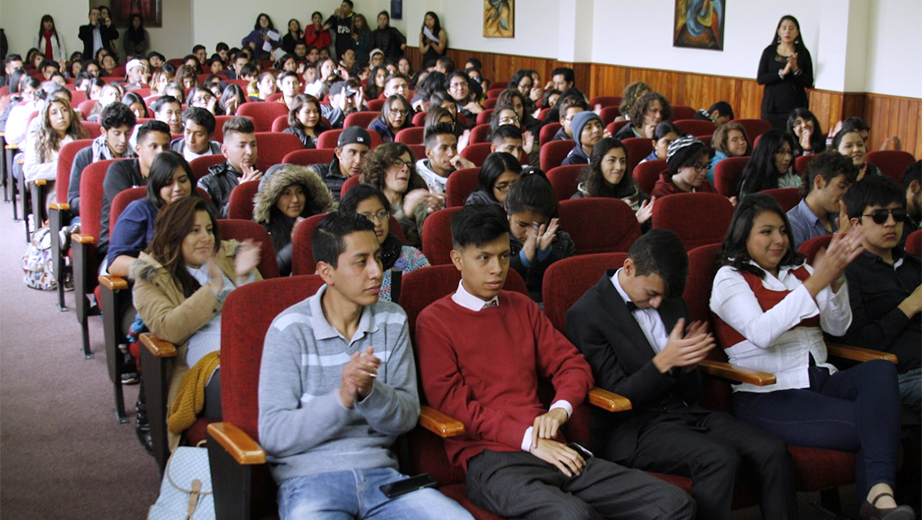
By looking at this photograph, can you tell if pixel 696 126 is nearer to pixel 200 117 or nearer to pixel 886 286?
pixel 200 117

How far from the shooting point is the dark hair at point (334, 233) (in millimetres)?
2371

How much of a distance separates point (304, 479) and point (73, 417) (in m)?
1.82

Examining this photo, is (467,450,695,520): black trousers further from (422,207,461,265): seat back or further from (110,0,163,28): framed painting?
(110,0,163,28): framed painting

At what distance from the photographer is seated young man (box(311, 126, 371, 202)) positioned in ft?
15.4

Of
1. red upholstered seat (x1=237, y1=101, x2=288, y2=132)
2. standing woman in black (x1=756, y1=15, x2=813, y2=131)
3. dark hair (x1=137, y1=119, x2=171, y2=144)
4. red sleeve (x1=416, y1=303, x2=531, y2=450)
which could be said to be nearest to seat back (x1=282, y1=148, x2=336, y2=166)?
dark hair (x1=137, y1=119, x2=171, y2=144)

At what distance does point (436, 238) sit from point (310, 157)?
1771mm

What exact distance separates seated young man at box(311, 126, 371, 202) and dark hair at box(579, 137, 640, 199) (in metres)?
1.08

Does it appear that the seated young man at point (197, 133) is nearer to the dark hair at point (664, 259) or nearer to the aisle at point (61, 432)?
the aisle at point (61, 432)

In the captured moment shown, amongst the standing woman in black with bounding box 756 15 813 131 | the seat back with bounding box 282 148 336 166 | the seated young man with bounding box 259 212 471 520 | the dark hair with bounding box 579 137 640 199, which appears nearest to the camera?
the seated young man with bounding box 259 212 471 520

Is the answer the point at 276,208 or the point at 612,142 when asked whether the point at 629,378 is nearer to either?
the point at 276,208

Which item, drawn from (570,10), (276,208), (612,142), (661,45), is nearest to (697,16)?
(661,45)

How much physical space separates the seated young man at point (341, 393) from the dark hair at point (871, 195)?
5.75 ft

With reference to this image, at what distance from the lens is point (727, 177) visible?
5238mm

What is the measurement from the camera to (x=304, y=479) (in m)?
2.20
